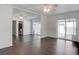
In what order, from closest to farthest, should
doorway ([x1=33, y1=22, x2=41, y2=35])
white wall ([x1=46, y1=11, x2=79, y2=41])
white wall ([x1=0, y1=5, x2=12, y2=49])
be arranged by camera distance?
white wall ([x1=0, y1=5, x2=12, y2=49]) → white wall ([x1=46, y1=11, x2=79, y2=41]) → doorway ([x1=33, y1=22, x2=41, y2=35])

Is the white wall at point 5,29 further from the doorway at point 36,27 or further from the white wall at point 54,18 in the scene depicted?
the white wall at point 54,18

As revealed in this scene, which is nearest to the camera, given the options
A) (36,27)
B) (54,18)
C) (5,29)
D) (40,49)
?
(40,49)

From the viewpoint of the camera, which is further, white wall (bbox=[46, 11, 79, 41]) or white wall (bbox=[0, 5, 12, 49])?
white wall (bbox=[46, 11, 79, 41])

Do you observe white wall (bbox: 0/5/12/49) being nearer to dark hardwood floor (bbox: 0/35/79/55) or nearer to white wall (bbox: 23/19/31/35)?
dark hardwood floor (bbox: 0/35/79/55)

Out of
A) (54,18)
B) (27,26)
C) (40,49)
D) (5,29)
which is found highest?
(54,18)

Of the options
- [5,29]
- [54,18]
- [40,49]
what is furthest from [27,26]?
[40,49]

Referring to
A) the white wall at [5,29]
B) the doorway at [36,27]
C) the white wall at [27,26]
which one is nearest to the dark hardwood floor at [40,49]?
the white wall at [5,29]

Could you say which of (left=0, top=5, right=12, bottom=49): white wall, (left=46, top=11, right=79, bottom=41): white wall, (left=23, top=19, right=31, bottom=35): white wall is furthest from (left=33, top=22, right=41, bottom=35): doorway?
(left=0, top=5, right=12, bottom=49): white wall

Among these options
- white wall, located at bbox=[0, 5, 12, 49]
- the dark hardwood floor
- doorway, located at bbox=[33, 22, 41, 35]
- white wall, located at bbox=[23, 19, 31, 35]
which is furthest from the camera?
white wall, located at bbox=[23, 19, 31, 35]

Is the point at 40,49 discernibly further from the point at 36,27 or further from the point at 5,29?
the point at 36,27
